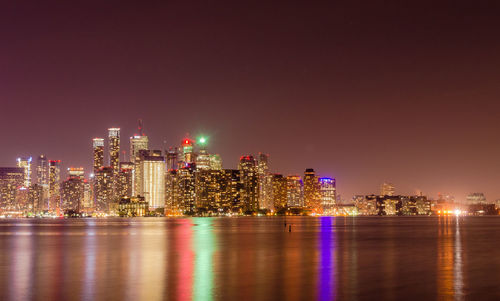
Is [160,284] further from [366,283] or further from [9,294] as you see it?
[366,283]

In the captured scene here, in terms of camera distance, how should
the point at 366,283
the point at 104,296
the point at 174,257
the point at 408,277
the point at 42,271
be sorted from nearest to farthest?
the point at 104,296 < the point at 366,283 < the point at 408,277 < the point at 42,271 < the point at 174,257

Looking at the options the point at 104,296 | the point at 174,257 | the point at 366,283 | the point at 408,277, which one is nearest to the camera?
the point at 104,296

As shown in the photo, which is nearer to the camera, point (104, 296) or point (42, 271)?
point (104, 296)

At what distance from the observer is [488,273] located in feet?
123

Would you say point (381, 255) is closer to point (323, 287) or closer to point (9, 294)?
point (323, 287)

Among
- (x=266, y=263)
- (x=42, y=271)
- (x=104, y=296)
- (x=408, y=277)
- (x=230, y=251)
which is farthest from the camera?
(x=230, y=251)

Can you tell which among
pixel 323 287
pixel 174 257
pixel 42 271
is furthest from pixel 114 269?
pixel 323 287

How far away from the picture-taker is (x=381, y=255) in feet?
171

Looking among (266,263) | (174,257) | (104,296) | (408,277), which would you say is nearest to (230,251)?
(174,257)

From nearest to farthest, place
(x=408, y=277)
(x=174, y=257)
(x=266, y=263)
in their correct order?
(x=408, y=277) < (x=266, y=263) < (x=174, y=257)

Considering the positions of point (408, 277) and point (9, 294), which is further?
point (408, 277)

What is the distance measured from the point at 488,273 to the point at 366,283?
10330mm

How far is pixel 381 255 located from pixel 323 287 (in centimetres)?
2275

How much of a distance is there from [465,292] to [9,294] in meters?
22.9
